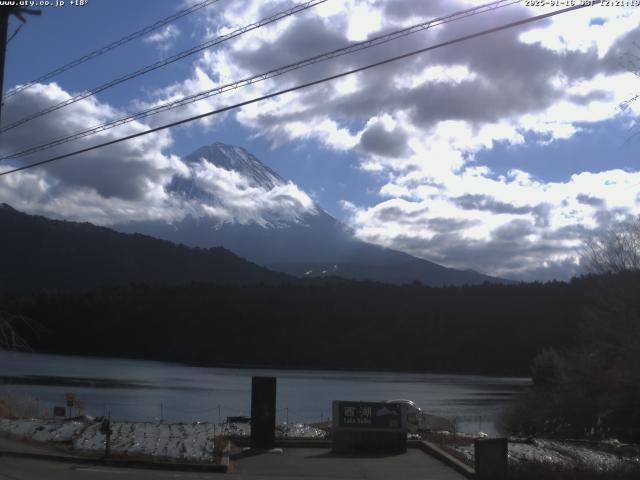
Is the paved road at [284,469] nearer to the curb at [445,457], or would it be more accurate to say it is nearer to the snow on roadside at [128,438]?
the curb at [445,457]

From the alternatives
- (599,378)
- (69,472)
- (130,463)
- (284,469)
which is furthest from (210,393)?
(69,472)

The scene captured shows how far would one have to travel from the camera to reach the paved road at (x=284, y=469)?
53.8 ft

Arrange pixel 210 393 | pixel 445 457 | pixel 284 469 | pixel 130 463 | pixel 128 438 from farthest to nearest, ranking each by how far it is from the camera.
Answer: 1. pixel 210 393
2. pixel 128 438
3. pixel 445 457
4. pixel 284 469
5. pixel 130 463

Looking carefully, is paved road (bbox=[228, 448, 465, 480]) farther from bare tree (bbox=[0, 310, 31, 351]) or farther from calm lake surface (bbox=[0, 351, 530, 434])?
calm lake surface (bbox=[0, 351, 530, 434])

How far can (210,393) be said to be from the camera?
241 ft

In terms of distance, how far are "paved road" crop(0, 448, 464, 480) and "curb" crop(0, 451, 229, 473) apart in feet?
0.81

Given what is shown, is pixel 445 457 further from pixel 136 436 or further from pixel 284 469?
pixel 136 436

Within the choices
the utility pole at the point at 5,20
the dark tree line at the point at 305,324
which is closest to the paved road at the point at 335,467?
the utility pole at the point at 5,20

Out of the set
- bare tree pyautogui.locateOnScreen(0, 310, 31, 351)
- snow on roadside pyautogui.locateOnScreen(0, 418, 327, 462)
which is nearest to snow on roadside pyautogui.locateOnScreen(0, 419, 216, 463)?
snow on roadside pyautogui.locateOnScreen(0, 418, 327, 462)

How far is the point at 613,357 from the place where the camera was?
43.3 metres

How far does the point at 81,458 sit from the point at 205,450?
10.3 ft

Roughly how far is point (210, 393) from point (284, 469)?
56.2m

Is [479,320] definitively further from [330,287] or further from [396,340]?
[330,287]

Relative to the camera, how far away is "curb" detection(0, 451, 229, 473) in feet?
58.2
